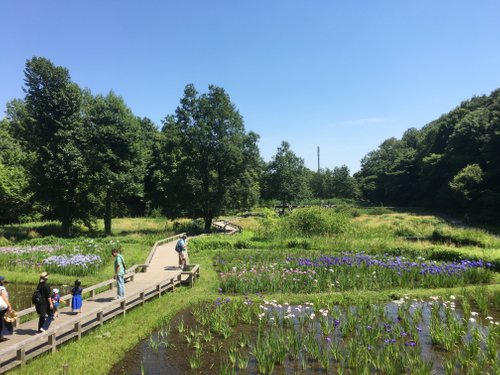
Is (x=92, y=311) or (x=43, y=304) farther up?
(x=43, y=304)

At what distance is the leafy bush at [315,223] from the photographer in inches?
1128

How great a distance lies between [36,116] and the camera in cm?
3095

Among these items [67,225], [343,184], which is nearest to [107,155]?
[67,225]

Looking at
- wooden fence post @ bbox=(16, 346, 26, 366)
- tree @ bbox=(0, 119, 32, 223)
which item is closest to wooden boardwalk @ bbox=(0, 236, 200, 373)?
wooden fence post @ bbox=(16, 346, 26, 366)

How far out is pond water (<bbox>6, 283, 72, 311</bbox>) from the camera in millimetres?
13562

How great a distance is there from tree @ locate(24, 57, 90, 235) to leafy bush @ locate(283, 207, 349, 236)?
18.0 meters

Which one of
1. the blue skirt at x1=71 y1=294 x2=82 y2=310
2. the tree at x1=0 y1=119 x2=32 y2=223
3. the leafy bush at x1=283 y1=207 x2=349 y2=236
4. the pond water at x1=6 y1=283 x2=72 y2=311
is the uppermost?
the tree at x1=0 y1=119 x2=32 y2=223

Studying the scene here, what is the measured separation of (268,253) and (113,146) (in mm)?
18357

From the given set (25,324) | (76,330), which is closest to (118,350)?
(76,330)

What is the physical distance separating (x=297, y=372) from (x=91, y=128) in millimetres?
29528

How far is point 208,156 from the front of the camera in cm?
3441

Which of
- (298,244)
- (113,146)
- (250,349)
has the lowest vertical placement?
(250,349)

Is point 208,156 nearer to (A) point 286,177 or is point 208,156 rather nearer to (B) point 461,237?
(B) point 461,237

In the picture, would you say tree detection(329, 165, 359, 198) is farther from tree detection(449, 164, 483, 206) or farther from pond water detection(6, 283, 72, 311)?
pond water detection(6, 283, 72, 311)
